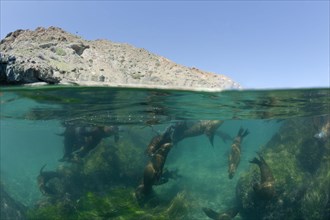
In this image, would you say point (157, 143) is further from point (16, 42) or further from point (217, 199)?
point (16, 42)

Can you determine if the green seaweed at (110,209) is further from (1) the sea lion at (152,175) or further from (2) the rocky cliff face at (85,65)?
(2) the rocky cliff face at (85,65)

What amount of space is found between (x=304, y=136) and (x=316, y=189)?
15.7ft

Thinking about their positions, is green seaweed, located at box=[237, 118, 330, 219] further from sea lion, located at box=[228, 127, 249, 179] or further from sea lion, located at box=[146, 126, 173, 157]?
sea lion, located at box=[146, 126, 173, 157]

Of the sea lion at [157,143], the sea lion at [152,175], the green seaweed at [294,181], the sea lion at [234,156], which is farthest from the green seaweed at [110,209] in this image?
the green seaweed at [294,181]

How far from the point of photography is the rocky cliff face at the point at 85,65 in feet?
42.0

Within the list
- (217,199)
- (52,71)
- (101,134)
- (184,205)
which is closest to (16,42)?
(52,71)

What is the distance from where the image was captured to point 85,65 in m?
17.4

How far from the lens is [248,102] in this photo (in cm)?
1981

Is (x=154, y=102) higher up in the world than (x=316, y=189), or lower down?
higher up

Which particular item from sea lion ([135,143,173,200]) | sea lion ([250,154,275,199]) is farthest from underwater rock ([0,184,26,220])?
sea lion ([250,154,275,199])

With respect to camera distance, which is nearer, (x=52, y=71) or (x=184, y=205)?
(x=52, y=71)

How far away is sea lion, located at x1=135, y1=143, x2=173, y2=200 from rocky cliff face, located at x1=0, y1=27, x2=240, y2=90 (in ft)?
11.7

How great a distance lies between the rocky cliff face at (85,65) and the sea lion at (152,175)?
11.7 ft

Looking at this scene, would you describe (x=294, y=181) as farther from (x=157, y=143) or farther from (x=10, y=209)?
(x=10, y=209)
